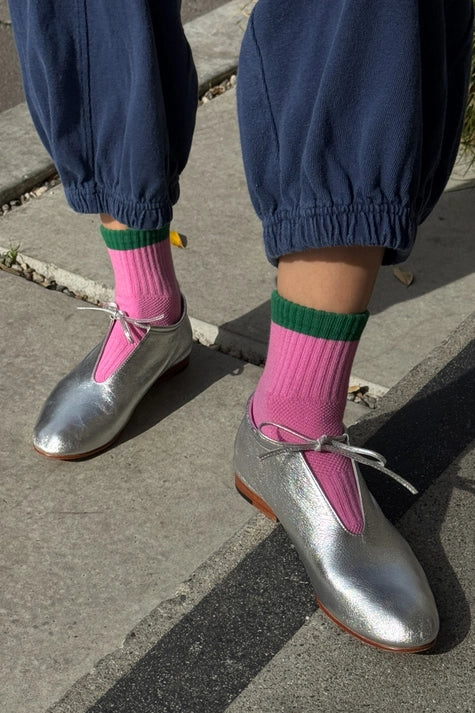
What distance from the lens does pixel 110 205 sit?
1.65 m

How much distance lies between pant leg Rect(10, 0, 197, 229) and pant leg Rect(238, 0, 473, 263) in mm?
211

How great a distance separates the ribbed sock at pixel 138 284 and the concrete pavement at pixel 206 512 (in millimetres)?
151

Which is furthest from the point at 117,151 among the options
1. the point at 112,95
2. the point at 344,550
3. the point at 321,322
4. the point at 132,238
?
the point at 344,550

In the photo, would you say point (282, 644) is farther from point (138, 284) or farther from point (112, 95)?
point (112, 95)

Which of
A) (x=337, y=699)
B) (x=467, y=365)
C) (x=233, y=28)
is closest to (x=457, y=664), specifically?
(x=337, y=699)

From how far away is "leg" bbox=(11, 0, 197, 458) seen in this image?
153cm

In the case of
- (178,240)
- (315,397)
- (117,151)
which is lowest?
(178,240)

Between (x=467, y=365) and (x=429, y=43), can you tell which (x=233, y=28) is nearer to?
(x=467, y=365)

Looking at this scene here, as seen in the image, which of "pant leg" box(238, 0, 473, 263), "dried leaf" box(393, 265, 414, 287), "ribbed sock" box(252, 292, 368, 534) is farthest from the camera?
"dried leaf" box(393, 265, 414, 287)

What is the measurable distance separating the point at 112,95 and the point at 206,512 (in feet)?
2.29

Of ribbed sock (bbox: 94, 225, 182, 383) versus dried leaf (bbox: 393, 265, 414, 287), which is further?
dried leaf (bbox: 393, 265, 414, 287)

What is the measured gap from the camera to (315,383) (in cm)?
152

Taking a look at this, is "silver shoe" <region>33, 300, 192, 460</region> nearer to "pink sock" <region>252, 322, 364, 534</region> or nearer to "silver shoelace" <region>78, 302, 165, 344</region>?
"silver shoelace" <region>78, 302, 165, 344</region>

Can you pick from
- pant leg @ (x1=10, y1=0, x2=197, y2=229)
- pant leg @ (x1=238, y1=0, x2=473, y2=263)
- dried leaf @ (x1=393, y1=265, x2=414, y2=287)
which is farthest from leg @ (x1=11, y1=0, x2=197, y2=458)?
dried leaf @ (x1=393, y1=265, x2=414, y2=287)
